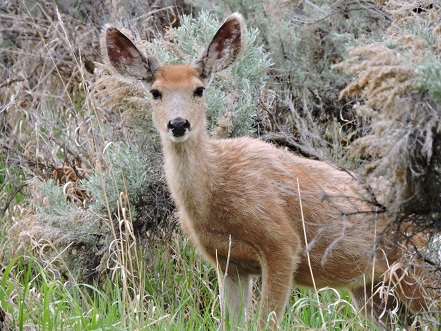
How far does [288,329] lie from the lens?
206 inches

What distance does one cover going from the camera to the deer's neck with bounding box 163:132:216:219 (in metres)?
5.82

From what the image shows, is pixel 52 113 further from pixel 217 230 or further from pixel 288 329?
pixel 288 329

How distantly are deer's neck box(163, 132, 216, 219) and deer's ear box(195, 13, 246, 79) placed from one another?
57 centimetres

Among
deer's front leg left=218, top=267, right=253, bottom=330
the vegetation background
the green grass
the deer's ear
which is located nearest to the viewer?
the vegetation background

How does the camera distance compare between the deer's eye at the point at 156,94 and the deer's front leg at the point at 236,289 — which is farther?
the deer's eye at the point at 156,94

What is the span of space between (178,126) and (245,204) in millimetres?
687

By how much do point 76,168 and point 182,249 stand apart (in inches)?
47.1

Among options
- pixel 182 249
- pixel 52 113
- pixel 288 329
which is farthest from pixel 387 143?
pixel 52 113

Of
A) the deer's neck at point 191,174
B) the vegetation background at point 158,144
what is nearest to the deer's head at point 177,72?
the deer's neck at point 191,174

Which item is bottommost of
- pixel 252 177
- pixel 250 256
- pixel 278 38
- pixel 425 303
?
pixel 425 303

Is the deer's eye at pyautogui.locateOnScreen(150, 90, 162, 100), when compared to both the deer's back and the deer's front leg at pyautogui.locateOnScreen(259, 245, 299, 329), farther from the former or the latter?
the deer's front leg at pyautogui.locateOnScreen(259, 245, 299, 329)

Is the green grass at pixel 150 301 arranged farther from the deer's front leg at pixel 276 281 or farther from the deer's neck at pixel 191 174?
the deer's neck at pixel 191 174

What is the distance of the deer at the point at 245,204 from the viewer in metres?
5.70

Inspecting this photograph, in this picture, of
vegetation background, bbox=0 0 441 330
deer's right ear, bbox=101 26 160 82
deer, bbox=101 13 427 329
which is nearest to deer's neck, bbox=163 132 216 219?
deer, bbox=101 13 427 329
